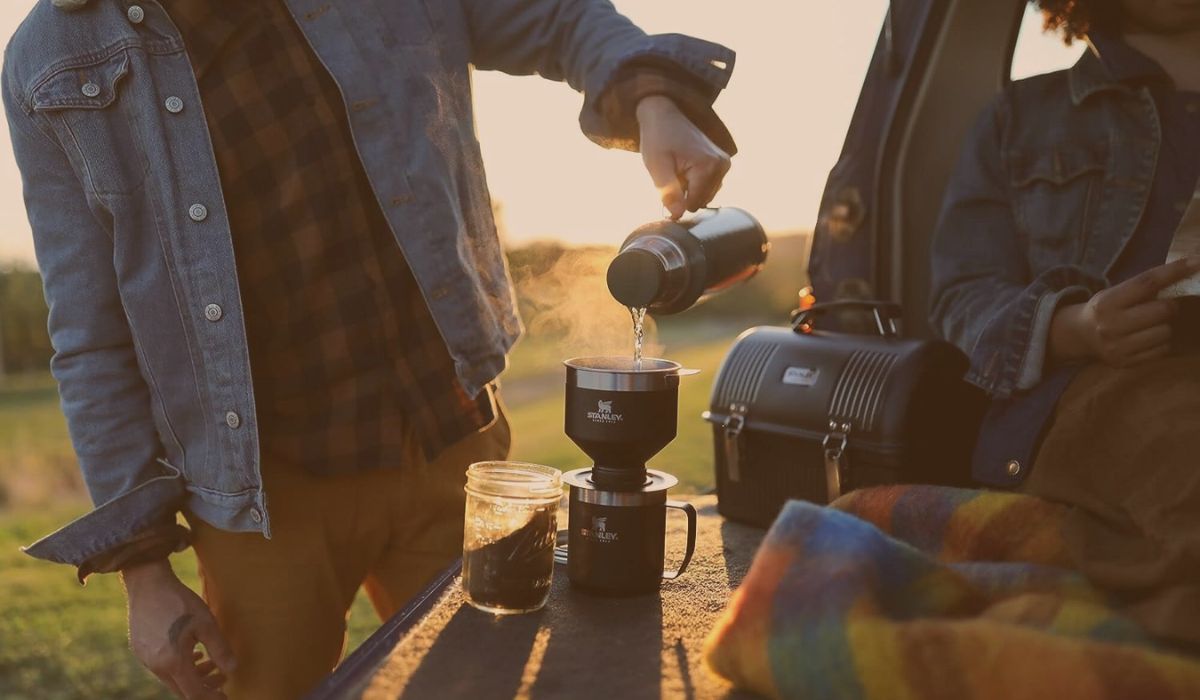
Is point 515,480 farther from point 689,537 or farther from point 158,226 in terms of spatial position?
point 158,226

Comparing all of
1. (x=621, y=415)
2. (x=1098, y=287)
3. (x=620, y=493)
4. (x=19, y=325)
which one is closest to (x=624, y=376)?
(x=621, y=415)

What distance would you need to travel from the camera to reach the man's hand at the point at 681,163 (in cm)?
151

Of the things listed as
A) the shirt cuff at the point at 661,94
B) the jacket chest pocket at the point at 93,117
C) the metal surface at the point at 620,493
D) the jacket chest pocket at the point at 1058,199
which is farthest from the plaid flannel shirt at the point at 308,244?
the jacket chest pocket at the point at 1058,199

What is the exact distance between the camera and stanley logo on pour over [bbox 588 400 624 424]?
4.45 ft

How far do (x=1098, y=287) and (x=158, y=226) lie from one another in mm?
1591

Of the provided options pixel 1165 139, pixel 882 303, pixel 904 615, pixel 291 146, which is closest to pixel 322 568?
pixel 291 146

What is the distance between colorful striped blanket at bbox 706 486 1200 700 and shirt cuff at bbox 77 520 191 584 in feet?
2.93

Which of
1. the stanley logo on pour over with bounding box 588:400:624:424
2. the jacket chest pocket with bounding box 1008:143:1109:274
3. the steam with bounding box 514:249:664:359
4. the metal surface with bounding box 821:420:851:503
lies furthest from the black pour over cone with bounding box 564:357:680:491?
the jacket chest pocket with bounding box 1008:143:1109:274

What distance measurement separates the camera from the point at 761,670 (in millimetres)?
1067

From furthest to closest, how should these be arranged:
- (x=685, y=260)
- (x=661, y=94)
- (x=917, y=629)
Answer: (x=661, y=94) → (x=685, y=260) → (x=917, y=629)

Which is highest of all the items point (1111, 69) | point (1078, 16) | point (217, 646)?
point (1078, 16)

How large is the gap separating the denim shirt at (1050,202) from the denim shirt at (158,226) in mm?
696

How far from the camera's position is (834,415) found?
6.49ft

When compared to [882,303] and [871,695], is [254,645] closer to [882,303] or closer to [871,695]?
[871,695]
